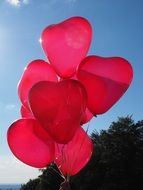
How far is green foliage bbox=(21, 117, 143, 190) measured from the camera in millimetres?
42781

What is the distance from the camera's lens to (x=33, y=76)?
702 cm

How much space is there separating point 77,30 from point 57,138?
6.01ft

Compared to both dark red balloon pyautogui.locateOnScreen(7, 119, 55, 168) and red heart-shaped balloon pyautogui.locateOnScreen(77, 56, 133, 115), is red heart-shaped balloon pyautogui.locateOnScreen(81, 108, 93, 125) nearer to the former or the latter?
red heart-shaped balloon pyautogui.locateOnScreen(77, 56, 133, 115)

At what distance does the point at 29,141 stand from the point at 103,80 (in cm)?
155

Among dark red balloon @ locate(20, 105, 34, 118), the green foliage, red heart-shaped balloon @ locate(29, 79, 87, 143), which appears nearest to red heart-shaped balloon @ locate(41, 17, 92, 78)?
red heart-shaped balloon @ locate(29, 79, 87, 143)

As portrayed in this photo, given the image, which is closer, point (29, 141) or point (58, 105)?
point (58, 105)

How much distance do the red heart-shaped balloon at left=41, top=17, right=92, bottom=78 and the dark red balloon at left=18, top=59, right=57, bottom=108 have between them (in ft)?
0.71

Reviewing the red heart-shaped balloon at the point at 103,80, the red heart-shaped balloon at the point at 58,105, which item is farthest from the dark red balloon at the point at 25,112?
the red heart-shaped balloon at the point at 103,80

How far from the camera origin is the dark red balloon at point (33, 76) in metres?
6.94

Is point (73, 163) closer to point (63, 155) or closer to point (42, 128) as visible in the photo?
point (63, 155)

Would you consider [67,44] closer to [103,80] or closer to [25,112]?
[103,80]

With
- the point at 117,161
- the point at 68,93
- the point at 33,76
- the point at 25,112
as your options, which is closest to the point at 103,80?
the point at 68,93

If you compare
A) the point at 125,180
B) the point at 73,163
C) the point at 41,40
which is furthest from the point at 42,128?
the point at 125,180

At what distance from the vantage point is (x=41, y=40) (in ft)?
22.6
